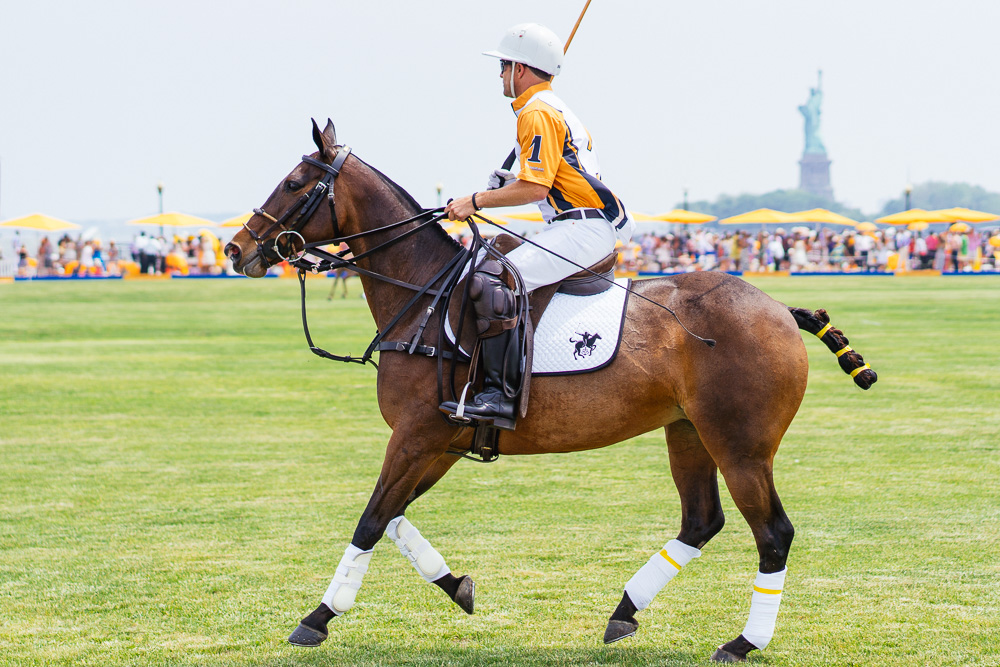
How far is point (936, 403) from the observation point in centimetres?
1384

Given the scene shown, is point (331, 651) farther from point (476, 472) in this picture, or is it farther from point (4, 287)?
point (4, 287)

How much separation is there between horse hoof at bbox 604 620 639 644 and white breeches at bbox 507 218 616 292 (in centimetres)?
182

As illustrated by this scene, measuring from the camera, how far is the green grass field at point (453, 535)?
226 inches

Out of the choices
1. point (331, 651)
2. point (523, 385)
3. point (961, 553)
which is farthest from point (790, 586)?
point (331, 651)

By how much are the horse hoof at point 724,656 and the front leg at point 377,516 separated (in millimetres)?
1717

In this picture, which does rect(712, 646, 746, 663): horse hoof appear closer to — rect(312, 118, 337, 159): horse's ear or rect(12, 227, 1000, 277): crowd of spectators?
rect(312, 118, 337, 159): horse's ear

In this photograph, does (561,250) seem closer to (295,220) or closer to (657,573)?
(295,220)

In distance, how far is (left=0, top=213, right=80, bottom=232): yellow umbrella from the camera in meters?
57.1

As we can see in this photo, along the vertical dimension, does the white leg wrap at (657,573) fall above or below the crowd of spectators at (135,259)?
below

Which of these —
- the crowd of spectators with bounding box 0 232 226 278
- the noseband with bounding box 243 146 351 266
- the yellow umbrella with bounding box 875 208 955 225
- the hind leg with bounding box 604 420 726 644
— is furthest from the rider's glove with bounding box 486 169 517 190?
the yellow umbrella with bounding box 875 208 955 225

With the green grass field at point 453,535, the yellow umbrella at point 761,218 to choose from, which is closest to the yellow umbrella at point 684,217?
the yellow umbrella at point 761,218

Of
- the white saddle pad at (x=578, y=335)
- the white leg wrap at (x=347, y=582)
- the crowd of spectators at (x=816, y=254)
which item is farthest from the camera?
the crowd of spectators at (x=816, y=254)

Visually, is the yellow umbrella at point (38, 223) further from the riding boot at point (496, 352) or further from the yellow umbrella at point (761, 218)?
the riding boot at point (496, 352)

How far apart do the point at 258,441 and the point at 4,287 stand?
36.5 metres
